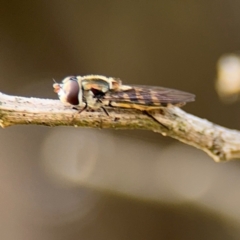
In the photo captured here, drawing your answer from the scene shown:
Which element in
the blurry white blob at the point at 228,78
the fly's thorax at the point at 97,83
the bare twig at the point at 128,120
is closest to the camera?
the bare twig at the point at 128,120

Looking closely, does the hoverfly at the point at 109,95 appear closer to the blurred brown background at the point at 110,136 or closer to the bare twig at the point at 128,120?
the bare twig at the point at 128,120

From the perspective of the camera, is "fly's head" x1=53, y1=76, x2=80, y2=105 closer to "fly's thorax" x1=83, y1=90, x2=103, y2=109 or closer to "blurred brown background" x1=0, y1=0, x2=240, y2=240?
"fly's thorax" x1=83, y1=90, x2=103, y2=109

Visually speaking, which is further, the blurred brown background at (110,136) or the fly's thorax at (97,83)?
the blurred brown background at (110,136)

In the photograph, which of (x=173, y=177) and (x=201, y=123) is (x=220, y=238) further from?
(x=201, y=123)

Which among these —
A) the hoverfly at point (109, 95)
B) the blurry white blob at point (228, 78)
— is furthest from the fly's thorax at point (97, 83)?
the blurry white blob at point (228, 78)

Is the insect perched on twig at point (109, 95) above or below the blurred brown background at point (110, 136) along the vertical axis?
below

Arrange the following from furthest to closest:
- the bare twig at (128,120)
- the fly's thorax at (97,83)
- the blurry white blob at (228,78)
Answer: the blurry white blob at (228,78) → the fly's thorax at (97,83) → the bare twig at (128,120)

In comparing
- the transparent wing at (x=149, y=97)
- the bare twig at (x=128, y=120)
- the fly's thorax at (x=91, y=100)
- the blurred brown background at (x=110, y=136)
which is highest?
the blurred brown background at (x=110, y=136)

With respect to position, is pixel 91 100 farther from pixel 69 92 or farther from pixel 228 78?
pixel 228 78

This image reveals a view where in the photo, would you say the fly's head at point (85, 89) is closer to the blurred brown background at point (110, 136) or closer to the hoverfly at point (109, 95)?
the hoverfly at point (109, 95)
